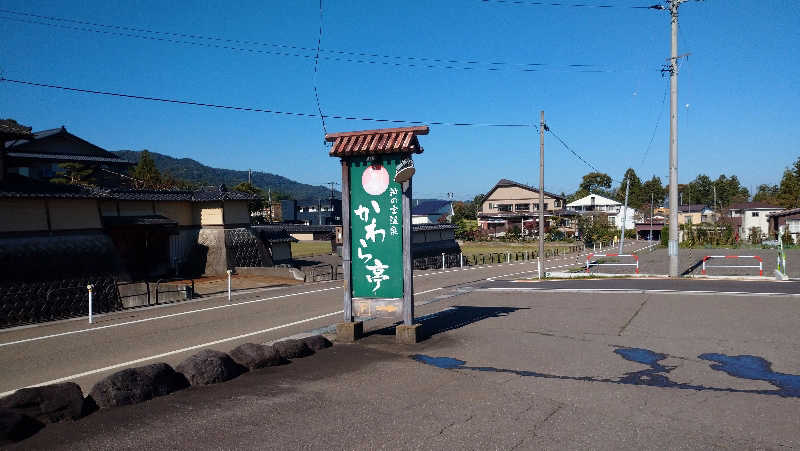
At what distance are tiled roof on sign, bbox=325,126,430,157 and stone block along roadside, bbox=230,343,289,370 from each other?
3680 millimetres

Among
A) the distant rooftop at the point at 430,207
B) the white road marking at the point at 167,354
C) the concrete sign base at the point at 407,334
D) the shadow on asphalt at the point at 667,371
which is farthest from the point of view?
the distant rooftop at the point at 430,207

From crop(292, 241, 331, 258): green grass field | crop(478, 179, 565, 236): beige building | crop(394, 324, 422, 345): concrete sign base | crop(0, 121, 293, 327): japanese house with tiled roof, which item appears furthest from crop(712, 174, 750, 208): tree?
crop(394, 324, 422, 345): concrete sign base

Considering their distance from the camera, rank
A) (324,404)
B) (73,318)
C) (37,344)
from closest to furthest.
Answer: (324,404) → (37,344) → (73,318)

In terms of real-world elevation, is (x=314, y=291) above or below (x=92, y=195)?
below

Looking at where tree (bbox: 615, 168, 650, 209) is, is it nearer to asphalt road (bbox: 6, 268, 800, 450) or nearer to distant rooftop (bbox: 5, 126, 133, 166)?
distant rooftop (bbox: 5, 126, 133, 166)

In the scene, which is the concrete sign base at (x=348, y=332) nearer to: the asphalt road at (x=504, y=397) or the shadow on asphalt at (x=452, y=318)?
the asphalt road at (x=504, y=397)

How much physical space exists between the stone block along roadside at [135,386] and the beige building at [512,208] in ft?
235

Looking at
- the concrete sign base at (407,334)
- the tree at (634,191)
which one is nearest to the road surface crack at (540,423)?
the concrete sign base at (407,334)

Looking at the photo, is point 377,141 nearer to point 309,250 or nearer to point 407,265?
point 407,265

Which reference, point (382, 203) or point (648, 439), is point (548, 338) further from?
point (648, 439)

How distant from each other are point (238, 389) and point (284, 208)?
259 feet

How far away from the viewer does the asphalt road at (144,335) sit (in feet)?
28.4

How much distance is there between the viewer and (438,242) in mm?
42281

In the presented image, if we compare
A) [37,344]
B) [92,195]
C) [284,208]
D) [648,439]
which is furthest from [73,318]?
[284,208]
